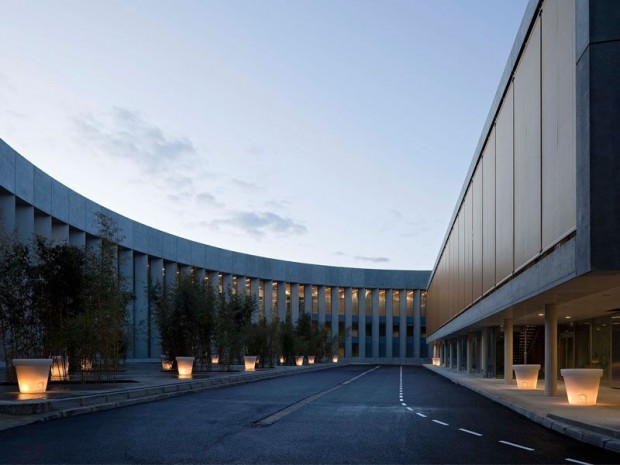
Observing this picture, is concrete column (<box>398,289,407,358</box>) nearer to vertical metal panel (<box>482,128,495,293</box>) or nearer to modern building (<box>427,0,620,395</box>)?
modern building (<box>427,0,620,395</box>)

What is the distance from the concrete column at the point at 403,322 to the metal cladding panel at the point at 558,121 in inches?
3627

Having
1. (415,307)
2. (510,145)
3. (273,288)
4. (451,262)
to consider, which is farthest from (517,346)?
(415,307)

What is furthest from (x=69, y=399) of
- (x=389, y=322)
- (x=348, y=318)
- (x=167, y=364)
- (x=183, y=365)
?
(x=389, y=322)

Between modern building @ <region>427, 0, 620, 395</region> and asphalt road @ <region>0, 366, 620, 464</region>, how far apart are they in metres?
4.09

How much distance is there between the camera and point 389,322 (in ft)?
369

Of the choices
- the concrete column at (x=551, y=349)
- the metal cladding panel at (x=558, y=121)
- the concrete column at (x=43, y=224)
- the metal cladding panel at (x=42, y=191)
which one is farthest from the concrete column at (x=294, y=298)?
the metal cladding panel at (x=558, y=121)

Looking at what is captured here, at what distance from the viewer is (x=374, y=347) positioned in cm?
11112

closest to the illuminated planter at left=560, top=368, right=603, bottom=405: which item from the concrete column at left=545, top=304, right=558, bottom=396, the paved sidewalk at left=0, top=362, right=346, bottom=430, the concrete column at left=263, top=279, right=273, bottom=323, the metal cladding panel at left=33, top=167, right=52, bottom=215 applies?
the concrete column at left=545, top=304, right=558, bottom=396

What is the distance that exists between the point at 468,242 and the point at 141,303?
104 feet

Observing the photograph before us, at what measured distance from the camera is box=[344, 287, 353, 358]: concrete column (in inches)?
4328

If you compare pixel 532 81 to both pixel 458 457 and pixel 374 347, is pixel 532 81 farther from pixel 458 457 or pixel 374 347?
pixel 374 347

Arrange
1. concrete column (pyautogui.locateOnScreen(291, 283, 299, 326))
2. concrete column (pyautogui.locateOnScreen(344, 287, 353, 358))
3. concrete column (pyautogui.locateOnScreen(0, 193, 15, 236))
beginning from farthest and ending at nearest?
concrete column (pyautogui.locateOnScreen(344, 287, 353, 358)) → concrete column (pyautogui.locateOnScreen(291, 283, 299, 326)) → concrete column (pyautogui.locateOnScreen(0, 193, 15, 236))

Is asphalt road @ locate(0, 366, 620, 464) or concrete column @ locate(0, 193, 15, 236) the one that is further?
concrete column @ locate(0, 193, 15, 236)

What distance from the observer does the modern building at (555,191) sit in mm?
16000
